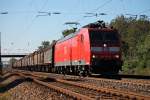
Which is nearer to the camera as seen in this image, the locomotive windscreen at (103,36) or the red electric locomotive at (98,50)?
the red electric locomotive at (98,50)

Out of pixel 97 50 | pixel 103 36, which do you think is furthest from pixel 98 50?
pixel 103 36

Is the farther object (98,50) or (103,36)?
A: (103,36)

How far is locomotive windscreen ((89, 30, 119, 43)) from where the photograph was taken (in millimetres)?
25188

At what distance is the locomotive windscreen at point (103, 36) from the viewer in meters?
25.2

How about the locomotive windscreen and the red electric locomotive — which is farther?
the locomotive windscreen

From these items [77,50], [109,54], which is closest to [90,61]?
[109,54]

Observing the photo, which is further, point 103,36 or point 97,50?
point 103,36

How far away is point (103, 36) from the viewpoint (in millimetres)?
25422

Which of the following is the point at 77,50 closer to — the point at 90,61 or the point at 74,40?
the point at 74,40

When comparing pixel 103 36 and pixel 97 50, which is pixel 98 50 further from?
pixel 103 36

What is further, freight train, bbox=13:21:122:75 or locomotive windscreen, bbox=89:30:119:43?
locomotive windscreen, bbox=89:30:119:43

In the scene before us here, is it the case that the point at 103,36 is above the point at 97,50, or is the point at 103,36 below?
above

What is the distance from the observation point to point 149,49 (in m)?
44.7

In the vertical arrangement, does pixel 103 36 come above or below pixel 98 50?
above
